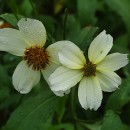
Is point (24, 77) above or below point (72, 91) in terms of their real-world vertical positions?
above

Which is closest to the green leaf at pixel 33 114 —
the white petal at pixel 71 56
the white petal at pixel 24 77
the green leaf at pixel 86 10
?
the white petal at pixel 24 77

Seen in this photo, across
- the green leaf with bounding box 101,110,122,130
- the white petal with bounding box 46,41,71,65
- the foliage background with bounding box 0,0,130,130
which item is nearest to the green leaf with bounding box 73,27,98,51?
the foliage background with bounding box 0,0,130,130

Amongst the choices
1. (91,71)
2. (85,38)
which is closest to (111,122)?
(91,71)

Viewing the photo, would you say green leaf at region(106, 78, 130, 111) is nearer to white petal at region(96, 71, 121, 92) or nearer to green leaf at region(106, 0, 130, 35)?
white petal at region(96, 71, 121, 92)

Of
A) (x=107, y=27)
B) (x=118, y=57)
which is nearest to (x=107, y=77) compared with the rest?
(x=118, y=57)

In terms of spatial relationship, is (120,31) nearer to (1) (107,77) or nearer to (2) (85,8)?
(2) (85,8)

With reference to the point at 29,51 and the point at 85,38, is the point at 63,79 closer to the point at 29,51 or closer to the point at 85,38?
the point at 29,51
